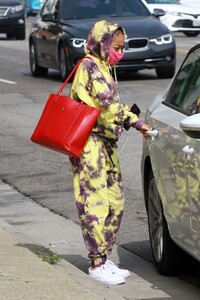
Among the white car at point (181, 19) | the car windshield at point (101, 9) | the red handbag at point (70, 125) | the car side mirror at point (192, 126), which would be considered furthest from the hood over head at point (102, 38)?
the white car at point (181, 19)

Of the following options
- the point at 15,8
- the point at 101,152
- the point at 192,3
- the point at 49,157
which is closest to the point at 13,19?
the point at 15,8

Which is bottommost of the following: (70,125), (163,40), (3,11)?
(3,11)

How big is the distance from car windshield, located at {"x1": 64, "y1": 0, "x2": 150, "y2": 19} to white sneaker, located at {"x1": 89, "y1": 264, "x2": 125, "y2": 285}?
48.8 ft

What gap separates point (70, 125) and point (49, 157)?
20.8 feet

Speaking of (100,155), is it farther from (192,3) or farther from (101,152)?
(192,3)

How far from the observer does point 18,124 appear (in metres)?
16.4

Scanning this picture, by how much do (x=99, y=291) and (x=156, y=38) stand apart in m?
15.2

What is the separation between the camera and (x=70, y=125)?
732cm

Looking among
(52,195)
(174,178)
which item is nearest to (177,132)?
(174,178)

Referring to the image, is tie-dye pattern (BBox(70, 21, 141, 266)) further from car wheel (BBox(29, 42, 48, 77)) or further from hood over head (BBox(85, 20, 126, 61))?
car wheel (BBox(29, 42, 48, 77))

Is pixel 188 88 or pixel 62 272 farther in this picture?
pixel 188 88

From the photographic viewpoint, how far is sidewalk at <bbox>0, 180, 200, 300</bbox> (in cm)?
652

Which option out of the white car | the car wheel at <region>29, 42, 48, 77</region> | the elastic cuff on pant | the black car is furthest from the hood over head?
the white car

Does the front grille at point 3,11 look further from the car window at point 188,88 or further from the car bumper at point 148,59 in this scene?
the car window at point 188,88
